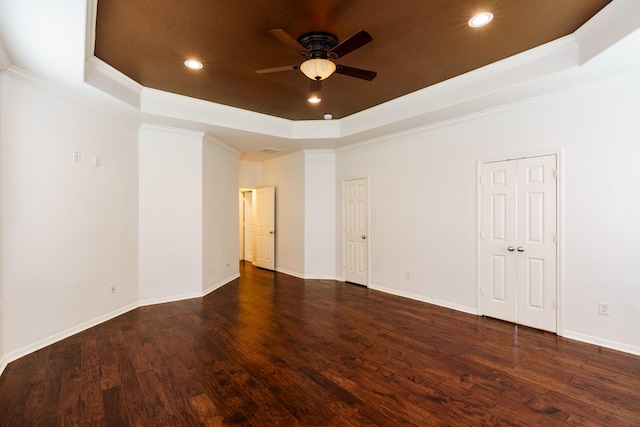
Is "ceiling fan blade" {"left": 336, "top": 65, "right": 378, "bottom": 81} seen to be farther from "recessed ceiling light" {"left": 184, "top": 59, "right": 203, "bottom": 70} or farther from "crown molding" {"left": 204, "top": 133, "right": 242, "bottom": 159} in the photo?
"crown molding" {"left": 204, "top": 133, "right": 242, "bottom": 159}

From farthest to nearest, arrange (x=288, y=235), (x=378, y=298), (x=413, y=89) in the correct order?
1. (x=288, y=235)
2. (x=378, y=298)
3. (x=413, y=89)

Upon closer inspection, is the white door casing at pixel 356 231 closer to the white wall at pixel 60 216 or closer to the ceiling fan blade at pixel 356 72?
the ceiling fan blade at pixel 356 72

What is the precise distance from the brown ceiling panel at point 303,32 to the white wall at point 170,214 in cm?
101

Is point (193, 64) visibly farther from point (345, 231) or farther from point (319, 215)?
point (345, 231)

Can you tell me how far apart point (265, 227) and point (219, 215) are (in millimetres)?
1832

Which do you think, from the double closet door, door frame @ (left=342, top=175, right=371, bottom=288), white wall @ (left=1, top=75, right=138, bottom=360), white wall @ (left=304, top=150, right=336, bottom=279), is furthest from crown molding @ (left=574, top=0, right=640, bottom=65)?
white wall @ (left=1, top=75, right=138, bottom=360)

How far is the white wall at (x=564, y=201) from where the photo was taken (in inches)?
124

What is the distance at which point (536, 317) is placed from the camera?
3.73 m

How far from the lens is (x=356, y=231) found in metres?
6.04

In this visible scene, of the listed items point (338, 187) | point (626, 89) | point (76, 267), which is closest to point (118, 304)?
point (76, 267)

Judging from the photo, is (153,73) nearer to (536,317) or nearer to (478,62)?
(478,62)

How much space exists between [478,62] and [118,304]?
5.27 meters

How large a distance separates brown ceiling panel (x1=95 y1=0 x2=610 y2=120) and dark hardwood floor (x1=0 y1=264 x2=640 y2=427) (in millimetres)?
2950

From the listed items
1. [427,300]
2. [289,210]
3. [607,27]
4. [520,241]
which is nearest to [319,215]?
[289,210]
